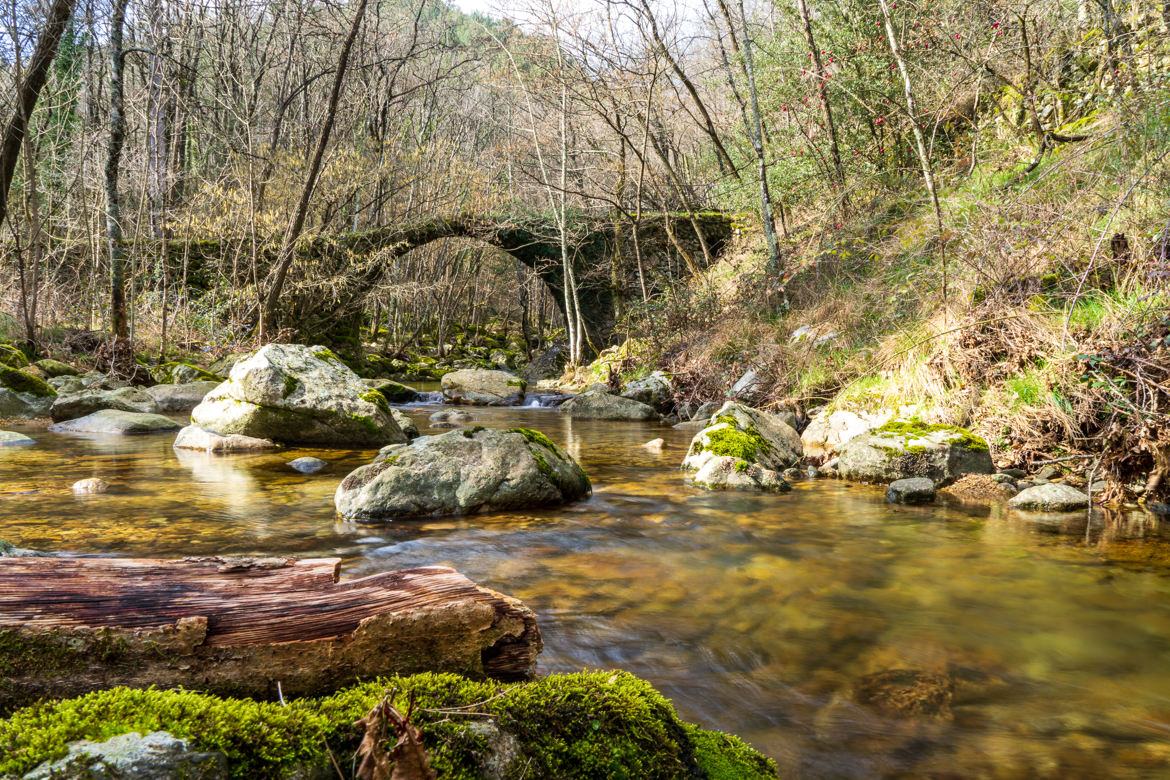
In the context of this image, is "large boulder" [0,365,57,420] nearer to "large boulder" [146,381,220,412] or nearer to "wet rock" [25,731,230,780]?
"large boulder" [146,381,220,412]

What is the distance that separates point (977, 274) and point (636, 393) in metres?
7.27

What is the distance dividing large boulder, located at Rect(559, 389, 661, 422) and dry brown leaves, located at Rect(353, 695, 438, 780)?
37.8ft

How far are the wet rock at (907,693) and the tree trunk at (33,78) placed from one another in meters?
7.38

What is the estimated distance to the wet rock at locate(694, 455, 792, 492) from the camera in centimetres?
670

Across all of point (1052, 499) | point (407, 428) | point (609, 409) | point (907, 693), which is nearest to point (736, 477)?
point (1052, 499)

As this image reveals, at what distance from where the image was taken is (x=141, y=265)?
15852 millimetres

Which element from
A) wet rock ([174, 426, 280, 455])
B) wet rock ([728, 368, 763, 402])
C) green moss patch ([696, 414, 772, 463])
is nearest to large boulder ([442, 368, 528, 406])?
wet rock ([728, 368, 763, 402])

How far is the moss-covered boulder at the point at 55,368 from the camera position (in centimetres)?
1246

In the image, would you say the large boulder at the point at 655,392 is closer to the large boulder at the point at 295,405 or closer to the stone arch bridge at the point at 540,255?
the stone arch bridge at the point at 540,255

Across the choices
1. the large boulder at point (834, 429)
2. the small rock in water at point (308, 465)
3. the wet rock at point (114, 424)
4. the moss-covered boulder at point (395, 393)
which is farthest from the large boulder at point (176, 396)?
the large boulder at point (834, 429)

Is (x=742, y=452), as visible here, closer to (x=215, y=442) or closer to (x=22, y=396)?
(x=215, y=442)

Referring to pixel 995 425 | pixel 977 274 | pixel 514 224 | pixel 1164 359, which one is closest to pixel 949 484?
pixel 995 425

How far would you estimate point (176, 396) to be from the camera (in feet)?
40.2

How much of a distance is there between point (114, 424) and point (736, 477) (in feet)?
28.2
